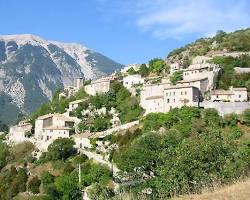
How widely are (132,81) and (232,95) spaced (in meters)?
19.3

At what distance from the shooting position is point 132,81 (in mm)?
70750

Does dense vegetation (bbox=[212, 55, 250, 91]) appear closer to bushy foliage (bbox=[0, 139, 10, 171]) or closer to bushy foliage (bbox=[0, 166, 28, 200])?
bushy foliage (bbox=[0, 166, 28, 200])

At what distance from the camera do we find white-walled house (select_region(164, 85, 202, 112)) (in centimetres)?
5475

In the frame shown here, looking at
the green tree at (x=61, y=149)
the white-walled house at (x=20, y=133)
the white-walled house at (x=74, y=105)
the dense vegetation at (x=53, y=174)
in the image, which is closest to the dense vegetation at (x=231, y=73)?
the dense vegetation at (x=53, y=174)

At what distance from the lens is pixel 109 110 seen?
2623 inches

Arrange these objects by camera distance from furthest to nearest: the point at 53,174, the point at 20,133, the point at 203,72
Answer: the point at 20,133
the point at 203,72
the point at 53,174

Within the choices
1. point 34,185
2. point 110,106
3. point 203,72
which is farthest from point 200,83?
point 34,185

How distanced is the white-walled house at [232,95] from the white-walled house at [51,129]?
19.6m

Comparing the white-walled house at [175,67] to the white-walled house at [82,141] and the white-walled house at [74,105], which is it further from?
the white-walled house at [82,141]

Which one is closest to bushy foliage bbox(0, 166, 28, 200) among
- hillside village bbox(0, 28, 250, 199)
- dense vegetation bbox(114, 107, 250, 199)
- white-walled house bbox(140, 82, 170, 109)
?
hillside village bbox(0, 28, 250, 199)

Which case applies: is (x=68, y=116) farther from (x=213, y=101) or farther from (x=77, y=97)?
(x=213, y=101)

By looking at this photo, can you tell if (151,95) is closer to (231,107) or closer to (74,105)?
(231,107)

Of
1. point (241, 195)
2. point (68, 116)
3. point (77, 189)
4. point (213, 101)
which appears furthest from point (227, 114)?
point (241, 195)

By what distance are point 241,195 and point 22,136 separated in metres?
58.8
